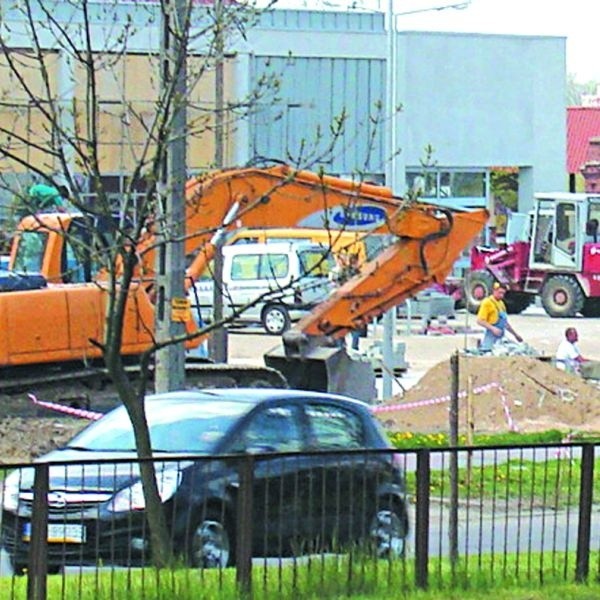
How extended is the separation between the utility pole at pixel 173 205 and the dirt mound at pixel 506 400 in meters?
7.86

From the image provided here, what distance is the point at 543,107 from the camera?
2596 inches

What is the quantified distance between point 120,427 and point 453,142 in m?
51.1

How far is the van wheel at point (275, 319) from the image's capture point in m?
44.8

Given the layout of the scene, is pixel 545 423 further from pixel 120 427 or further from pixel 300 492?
pixel 300 492

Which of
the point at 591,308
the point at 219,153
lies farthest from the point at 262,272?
the point at 219,153

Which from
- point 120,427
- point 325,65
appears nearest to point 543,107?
point 325,65

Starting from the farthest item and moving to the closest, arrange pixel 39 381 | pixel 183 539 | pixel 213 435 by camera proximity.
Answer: pixel 39 381 < pixel 213 435 < pixel 183 539

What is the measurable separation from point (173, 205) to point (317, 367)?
11794mm

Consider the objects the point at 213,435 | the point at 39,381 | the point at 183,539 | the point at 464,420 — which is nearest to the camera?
the point at 183,539

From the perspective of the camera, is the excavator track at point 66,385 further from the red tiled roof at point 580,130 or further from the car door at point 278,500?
the red tiled roof at point 580,130

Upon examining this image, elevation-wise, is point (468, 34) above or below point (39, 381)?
above

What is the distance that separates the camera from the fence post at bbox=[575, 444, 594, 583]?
36.9 feet

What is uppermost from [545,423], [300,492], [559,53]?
[559,53]

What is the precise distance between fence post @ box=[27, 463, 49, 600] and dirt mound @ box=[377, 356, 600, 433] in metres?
16.7
